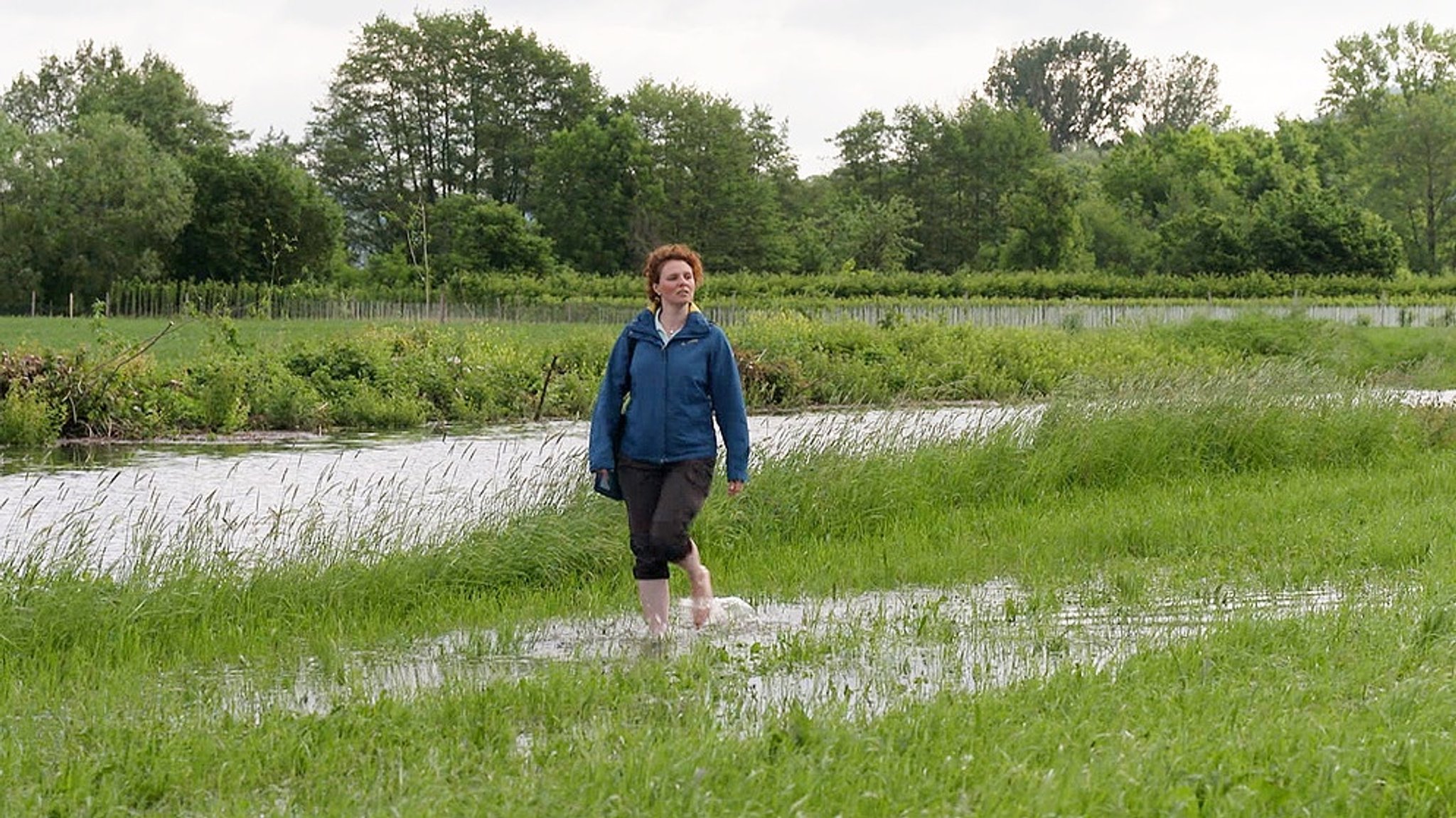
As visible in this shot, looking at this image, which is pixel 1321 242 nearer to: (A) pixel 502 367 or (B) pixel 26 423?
(A) pixel 502 367

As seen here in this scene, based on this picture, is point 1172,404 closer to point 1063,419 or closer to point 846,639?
point 1063,419

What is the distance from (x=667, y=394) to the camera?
9016 millimetres

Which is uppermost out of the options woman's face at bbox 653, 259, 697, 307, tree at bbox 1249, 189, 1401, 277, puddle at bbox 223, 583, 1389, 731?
tree at bbox 1249, 189, 1401, 277

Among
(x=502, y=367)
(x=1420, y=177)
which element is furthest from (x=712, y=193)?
(x=502, y=367)

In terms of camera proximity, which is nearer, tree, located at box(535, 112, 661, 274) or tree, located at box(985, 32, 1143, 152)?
tree, located at box(535, 112, 661, 274)

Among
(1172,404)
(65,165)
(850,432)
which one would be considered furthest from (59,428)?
(65,165)

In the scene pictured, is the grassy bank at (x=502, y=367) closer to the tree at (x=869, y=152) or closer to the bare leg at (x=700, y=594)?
the bare leg at (x=700, y=594)

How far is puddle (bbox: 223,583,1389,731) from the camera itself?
7602 millimetres

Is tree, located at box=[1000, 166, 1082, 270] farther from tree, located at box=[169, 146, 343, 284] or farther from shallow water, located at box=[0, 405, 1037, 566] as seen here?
shallow water, located at box=[0, 405, 1037, 566]

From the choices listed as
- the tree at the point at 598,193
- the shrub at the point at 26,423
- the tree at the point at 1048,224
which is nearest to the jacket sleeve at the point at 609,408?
the shrub at the point at 26,423

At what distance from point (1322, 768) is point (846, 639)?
3421mm

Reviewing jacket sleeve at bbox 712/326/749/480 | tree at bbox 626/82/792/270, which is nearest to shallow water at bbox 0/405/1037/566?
jacket sleeve at bbox 712/326/749/480

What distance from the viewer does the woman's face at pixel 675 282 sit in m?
8.89

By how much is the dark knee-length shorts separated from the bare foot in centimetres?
34
